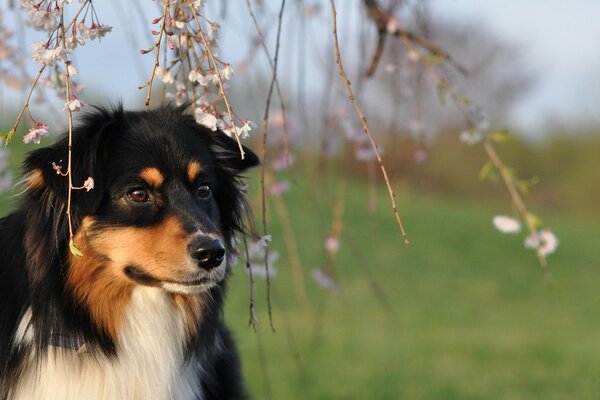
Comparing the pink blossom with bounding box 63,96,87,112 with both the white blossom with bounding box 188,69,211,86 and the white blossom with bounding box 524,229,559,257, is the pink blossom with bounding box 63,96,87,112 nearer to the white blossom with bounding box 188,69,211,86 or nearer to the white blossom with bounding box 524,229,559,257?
the white blossom with bounding box 188,69,211,86

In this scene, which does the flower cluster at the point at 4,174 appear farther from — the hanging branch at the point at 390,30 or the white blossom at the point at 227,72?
the white blossom at the point at 227,72

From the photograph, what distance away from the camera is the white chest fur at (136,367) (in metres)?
3.13

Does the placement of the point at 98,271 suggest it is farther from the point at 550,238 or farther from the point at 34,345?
the point at 550,238

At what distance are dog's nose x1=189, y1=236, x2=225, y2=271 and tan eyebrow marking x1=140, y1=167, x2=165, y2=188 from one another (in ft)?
1.11

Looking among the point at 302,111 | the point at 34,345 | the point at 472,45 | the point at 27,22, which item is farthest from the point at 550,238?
the point at 472,45

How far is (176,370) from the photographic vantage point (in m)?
3.39

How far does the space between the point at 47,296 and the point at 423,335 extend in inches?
369

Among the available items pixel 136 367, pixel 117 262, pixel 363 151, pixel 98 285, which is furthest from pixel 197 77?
pixel 363 151

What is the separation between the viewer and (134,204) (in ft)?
9.83

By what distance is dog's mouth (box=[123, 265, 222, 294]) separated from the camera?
289 centimetres

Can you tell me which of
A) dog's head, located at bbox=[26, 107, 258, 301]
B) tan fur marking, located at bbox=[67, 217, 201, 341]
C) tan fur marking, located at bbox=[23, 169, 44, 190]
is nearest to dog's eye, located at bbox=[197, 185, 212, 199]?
dog's head, located at bbox=[26, 107, 258, 301]

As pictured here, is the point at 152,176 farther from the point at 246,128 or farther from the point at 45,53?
the point at 45,53

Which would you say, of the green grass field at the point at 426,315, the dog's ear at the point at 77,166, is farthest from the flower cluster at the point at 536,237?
the dog's ear at the point at 77,166

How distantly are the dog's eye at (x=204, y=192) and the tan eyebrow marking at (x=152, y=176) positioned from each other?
18cm
